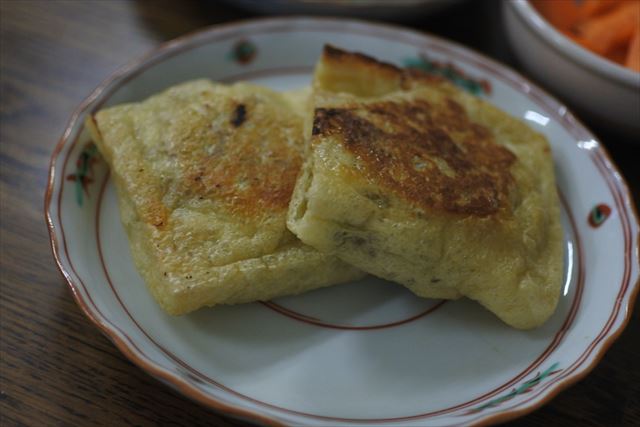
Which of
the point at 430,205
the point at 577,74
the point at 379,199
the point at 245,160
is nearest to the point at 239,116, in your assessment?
the point at 245,160

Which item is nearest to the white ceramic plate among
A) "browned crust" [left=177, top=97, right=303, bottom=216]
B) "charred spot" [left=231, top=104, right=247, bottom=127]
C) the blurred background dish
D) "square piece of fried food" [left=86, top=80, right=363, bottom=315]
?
"square piece of fried food" [left=86, top=80, right=363, bottom=315]

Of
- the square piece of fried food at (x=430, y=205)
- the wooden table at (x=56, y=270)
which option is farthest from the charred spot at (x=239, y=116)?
the wooden table at (x=56, y=270)

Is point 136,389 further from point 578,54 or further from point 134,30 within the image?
point 578,54

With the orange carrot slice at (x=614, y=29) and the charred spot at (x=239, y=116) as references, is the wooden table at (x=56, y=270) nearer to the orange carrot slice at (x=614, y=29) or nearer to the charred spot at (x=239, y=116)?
the orange carrot slice at (x=614, y=29)

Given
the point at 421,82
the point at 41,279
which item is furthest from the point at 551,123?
the point at 41,279

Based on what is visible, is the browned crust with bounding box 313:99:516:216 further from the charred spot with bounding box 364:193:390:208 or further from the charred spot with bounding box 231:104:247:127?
the charred spot with bounding box 231:104:247:127

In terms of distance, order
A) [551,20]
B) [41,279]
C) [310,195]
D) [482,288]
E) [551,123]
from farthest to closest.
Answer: [551,20], [551,123], [41,279], [482,288], [310,195]
